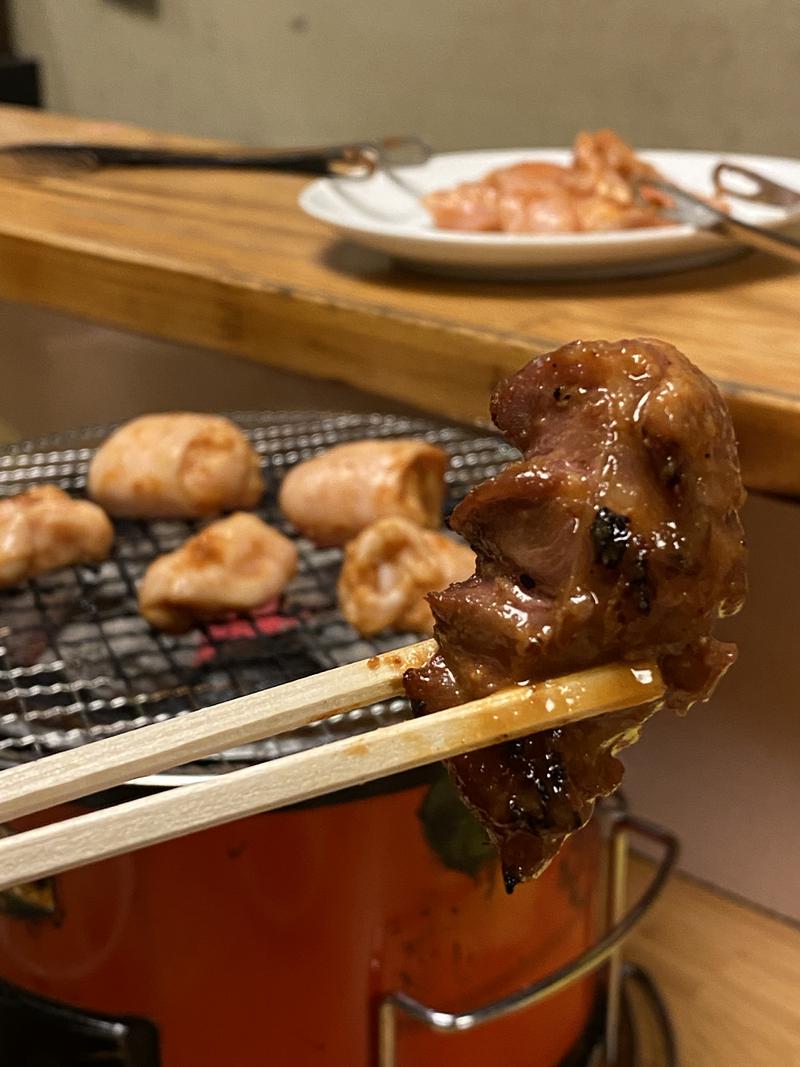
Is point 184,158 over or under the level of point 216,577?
over

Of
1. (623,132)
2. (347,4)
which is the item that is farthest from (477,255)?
(347,4)

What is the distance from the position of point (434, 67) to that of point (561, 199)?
107 inches

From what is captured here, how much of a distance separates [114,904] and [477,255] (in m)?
0.96

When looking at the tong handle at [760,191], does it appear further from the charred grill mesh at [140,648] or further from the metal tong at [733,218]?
the charred grill mesh at [140,648]

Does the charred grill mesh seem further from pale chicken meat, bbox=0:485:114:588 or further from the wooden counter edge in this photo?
the wooden counter edge

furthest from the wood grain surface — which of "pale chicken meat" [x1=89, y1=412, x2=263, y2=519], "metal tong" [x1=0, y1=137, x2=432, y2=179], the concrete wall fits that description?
the concrete wall

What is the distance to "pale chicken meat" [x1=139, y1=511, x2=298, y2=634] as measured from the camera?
1.35 meters

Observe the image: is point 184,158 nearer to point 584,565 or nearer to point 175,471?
point 175,471

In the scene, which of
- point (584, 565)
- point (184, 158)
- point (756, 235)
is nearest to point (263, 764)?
point (584, 565)

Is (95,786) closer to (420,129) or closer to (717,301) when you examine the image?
(717,301)

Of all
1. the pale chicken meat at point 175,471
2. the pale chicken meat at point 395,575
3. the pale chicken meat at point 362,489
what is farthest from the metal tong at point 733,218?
the pale chicken meat at point 175,471

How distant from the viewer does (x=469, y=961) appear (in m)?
1.25

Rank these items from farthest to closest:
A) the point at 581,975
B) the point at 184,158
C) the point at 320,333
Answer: the point at 184,158 < the point at 320,333 < the point at 581,975

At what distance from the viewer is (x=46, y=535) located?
1.47 meters
